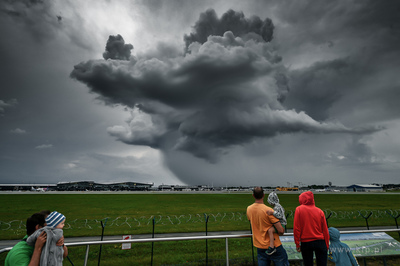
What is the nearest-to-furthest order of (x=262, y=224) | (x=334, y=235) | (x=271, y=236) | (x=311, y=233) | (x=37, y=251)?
(x=37, y=251), (x=271, y=236), (x=262, y=224), (x=311, y=233), (x=334, y=235)

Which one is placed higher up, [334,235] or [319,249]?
[334,235]

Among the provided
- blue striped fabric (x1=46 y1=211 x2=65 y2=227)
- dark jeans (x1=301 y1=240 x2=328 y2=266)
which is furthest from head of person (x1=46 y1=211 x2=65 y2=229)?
dark jeans (x1=301 y1=240 x2=328 y2=266)

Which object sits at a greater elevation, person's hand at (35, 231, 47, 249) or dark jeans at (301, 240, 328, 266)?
person's hand at (35, 231, 47, 249)

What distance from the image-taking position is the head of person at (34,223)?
361 cm

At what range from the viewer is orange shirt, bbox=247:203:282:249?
4.86m

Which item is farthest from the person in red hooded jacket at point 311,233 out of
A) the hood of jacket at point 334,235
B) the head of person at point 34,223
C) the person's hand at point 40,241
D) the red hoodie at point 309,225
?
the head of person at point 34,223

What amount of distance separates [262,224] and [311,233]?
4.41 feet

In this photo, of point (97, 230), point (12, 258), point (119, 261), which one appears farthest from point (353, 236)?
point (97, 230)

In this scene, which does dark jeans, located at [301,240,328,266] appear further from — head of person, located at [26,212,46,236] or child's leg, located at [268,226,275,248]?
head of person, located at [26,212,46,236]

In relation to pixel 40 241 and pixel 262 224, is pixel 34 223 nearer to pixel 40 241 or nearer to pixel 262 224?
pixel 40 241

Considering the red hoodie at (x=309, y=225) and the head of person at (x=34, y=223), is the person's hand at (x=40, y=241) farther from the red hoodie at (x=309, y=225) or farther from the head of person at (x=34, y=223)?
the red hoodie at (x=309, y=225)

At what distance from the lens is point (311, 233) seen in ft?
17.2

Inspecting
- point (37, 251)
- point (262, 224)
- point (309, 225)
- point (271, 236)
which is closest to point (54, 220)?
point (37, 251)

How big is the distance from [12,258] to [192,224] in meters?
18.0
